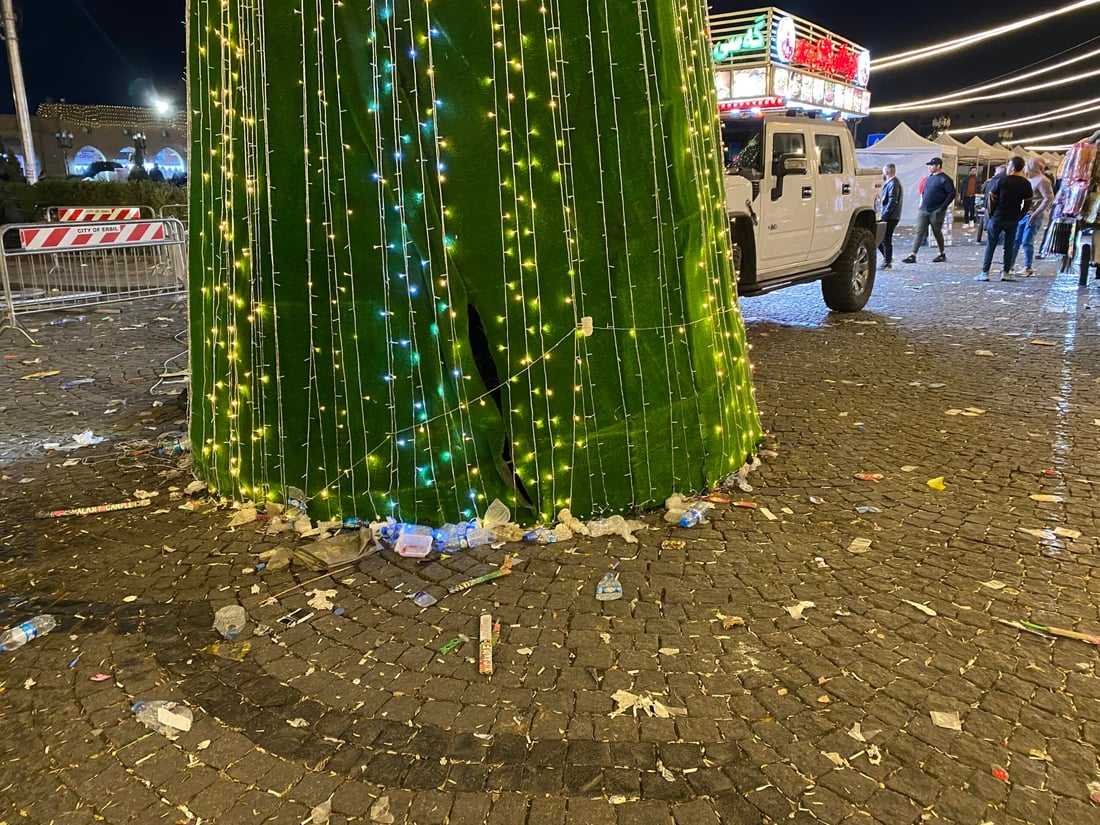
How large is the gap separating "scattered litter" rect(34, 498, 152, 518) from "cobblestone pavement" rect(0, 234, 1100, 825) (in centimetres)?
9

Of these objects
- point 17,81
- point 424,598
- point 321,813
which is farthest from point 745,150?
point 17,81

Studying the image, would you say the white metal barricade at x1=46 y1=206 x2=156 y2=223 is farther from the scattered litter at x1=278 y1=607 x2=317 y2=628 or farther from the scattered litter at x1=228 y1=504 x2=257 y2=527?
the scattered litter at x1=278 y1=607 x2=317 y2=628

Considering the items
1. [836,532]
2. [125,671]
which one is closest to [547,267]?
[836,532]

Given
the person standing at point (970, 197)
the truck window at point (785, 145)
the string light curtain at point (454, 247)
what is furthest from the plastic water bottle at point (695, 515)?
the person standing at point (970, 197)

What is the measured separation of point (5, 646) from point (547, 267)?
112 inches

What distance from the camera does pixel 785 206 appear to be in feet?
29.2

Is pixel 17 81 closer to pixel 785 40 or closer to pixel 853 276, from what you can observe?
pixel 785 40

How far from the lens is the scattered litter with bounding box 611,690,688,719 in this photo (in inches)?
102

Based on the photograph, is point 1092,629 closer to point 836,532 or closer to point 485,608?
point 836,532

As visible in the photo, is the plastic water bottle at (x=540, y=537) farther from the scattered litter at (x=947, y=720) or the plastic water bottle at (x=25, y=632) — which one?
the plastic water bottle at (x=25, y=632)

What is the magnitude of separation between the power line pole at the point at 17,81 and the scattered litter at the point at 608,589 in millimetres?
23835

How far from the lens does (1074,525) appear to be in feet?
12.8

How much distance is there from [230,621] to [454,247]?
1964mm

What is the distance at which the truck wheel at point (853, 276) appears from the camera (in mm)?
10328
